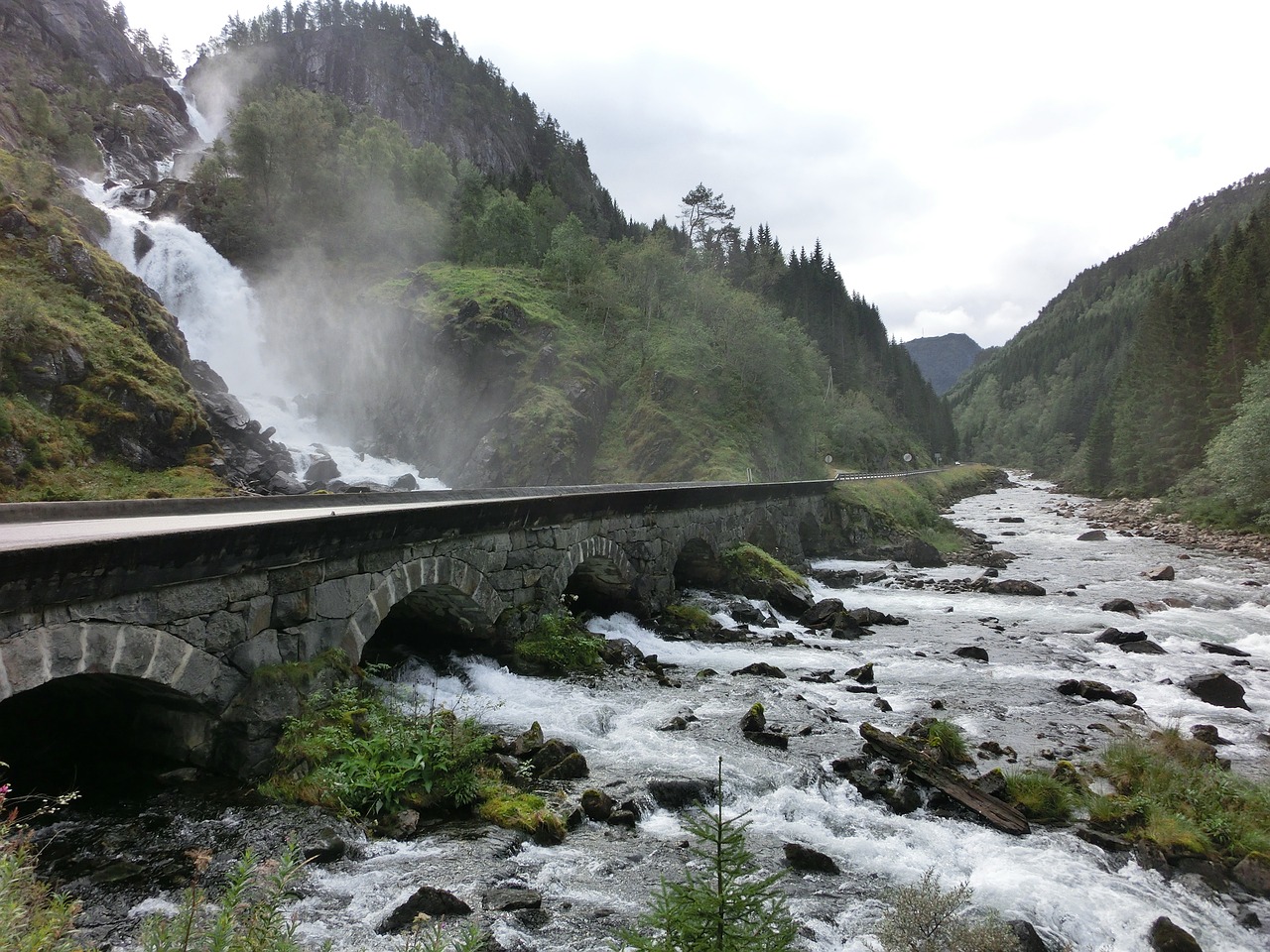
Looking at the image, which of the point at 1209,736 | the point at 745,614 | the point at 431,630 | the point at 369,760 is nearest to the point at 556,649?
the point at 431,630

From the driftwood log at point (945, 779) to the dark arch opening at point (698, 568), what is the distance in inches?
449

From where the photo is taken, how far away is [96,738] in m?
7.13

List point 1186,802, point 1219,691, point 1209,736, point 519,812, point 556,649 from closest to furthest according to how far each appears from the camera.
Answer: point 519,812 < point 1186,802 < point 1209,736 < point 1219,691 < point 556,649

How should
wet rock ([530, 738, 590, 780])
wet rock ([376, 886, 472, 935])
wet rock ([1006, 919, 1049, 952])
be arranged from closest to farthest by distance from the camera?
wet rock ([376, 886, 472, 935]), wet rock ([1006, 919, 1049, 952]), wet rock ([530, 738, 590, 780])

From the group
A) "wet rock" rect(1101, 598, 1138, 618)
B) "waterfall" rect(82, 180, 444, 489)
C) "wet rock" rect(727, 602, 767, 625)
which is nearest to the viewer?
"wet rock" rect(727, 602, 767, 625)

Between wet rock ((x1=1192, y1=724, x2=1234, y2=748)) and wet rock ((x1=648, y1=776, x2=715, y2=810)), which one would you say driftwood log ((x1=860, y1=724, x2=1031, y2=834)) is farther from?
wet rock ((x1=1192, y1=724, x2=1234, y2=748))

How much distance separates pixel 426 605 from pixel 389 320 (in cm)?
4310

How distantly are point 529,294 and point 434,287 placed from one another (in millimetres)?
7044

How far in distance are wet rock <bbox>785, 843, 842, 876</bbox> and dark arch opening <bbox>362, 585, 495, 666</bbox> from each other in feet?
20.2

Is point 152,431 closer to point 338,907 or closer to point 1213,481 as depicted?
point 338,907

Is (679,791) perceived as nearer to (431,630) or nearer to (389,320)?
(431,630)

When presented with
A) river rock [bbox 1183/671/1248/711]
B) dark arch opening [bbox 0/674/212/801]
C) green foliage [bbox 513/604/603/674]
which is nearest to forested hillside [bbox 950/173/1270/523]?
river rock [bbox 1183/671/1248/711]

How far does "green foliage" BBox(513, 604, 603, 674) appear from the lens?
12180 millimetres

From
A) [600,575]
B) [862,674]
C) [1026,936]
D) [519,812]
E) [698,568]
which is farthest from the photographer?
[698,568]
